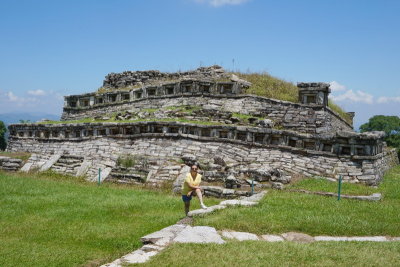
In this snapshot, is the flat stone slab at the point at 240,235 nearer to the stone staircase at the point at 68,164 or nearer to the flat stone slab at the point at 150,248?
the flat stone slab at the point at 150,248

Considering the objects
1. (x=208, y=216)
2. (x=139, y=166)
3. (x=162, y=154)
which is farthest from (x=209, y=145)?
(x=208, y=216)

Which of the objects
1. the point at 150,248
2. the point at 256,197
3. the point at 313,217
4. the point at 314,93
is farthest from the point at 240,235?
the point at 314,93

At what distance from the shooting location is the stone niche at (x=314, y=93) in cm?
2188

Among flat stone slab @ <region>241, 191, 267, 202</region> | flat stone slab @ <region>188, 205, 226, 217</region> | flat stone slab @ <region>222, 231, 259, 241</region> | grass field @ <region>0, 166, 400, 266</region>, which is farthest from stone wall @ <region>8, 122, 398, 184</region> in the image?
flat stone slab @ <region>222, 231, 259, 241</region>

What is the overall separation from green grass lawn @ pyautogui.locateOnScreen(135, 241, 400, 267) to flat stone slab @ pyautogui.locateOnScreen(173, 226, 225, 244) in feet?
1.06

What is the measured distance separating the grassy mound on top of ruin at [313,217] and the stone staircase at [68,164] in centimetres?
1236

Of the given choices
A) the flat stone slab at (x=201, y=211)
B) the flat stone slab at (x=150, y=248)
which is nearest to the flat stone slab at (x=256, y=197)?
the flat stone slab at (x=201, y=211)

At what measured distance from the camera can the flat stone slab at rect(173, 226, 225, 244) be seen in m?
8.57

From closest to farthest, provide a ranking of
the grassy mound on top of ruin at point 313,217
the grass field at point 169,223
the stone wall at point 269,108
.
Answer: the grass field at point 169,223 < the grassy mound on top of ruin at point 313,217 < the stone wall at point 269,108

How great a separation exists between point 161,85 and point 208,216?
1872 centimetres

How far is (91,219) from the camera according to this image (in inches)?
454

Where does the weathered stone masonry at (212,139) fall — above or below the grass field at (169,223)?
above

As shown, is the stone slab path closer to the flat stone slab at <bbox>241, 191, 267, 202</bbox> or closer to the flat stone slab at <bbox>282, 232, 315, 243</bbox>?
the flat stone slab at <bbox>282, 232, 315, 243</bbox>

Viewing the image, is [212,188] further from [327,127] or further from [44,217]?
[327,127]
